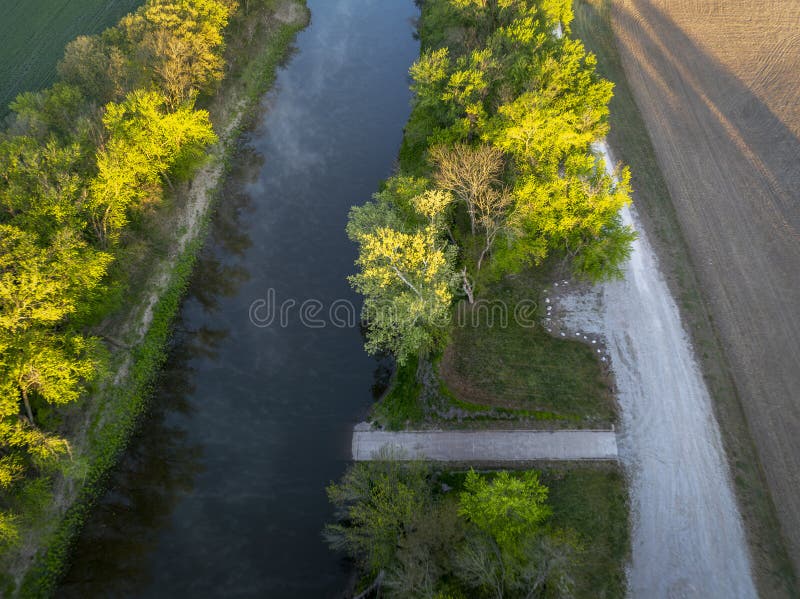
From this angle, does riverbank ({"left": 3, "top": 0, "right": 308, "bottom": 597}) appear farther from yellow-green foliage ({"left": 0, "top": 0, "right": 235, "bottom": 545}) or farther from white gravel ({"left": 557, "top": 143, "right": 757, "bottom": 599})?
white gravel ({"left": 557, "top": 143, "right": 757, "bottom": 599})

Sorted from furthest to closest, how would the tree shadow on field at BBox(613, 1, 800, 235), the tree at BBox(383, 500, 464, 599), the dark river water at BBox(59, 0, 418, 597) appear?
Result: the tree shadow on field at BBox(613, 1, 800, 235) < the dark river water at BBox(59, 0, 418, 597) < the tree at BBox(383, 500, 464, 599)

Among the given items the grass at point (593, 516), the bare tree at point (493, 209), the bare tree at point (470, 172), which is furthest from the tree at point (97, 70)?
the grass at point (593, 516)

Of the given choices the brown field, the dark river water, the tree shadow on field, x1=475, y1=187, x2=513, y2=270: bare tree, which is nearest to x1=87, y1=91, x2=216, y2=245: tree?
the dark river water

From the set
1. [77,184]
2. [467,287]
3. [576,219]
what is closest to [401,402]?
[467,287]

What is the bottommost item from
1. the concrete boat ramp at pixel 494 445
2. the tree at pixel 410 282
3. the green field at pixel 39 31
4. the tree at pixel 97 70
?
the concrete boat ramp at pixel 494 445

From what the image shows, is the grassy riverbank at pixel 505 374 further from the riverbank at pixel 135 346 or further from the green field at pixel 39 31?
the green field at pixel 39 31

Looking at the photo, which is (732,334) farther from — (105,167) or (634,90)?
(105,167)
